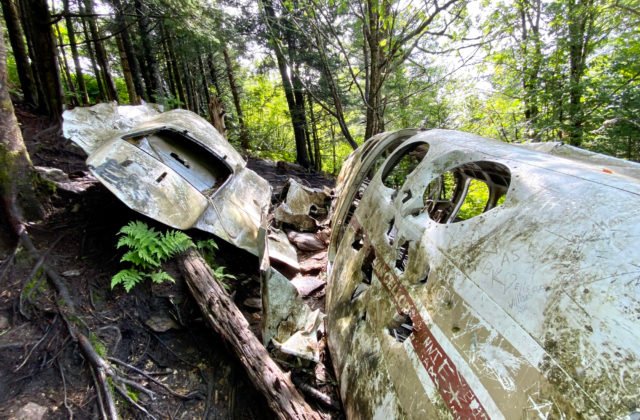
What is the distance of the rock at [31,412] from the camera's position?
76.4 inches

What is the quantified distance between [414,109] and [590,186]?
936 cm

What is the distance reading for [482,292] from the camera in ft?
4.32

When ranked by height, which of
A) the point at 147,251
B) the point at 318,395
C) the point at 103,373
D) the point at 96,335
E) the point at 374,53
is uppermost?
the point at 374,53

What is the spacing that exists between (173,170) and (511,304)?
3539 millimetres

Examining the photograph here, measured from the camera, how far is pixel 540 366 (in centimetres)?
103

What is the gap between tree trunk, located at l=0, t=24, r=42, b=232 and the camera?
9.49 feet

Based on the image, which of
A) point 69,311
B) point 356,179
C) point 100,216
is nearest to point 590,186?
point 356,179

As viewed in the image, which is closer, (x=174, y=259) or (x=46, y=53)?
(x=174, y=259)

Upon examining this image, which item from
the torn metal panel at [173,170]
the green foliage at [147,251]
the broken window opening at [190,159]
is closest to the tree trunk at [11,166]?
the torn metal panel at [173,170]

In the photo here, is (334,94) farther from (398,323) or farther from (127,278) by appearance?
(398,323)

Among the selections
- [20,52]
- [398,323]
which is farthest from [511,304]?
[20,52]

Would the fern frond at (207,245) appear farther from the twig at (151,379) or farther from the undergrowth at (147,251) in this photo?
the twig at (151,379)

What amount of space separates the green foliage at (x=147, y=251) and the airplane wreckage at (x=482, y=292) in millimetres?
206

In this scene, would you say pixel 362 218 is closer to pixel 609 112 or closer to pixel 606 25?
pixel 609 112
